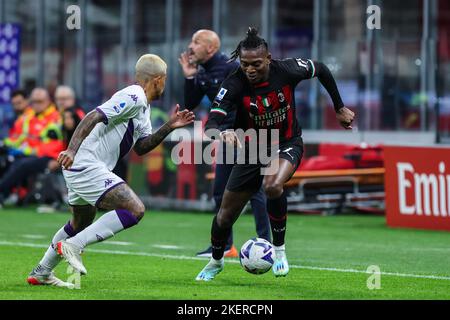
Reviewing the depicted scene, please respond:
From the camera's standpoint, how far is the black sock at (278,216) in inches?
404

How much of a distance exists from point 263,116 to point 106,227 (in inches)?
66.2

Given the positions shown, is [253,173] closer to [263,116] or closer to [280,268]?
[263,116]

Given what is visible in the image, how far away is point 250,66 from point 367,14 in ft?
44.4

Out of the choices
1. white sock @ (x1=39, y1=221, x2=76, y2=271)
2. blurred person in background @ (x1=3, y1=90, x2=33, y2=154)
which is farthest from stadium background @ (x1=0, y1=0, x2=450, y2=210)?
white sock @ (x1=39, y1=221, x2=76, y2=271)

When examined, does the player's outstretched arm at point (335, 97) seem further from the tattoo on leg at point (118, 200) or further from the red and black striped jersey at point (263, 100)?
the tattoo on leg at point (118, 200)

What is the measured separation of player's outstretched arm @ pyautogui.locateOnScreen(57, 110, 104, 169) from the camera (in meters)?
8.99

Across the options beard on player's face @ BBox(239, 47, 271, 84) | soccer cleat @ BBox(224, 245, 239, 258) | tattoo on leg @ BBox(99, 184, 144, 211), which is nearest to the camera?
tattoo on leg @ BBox(99, 184, 144, 211)

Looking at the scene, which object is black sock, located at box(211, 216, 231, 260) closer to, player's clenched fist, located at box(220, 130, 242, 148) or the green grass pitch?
the green grass pitch

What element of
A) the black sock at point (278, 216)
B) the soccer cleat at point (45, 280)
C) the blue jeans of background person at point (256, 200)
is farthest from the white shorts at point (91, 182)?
the blue jeans of background person at point (256, 200)

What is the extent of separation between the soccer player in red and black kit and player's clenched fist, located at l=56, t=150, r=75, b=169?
1277 mm

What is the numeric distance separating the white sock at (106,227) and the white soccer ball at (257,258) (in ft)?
3.61
